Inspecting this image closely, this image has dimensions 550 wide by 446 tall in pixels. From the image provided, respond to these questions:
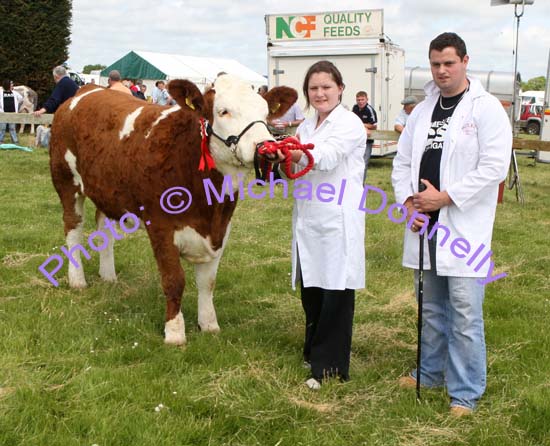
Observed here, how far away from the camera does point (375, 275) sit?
654 cm

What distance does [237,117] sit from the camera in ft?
Result: 13.0

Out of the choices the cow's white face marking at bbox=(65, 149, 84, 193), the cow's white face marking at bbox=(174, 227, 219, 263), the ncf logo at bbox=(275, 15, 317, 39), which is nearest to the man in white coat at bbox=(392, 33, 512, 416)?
the cow's white face marking at bbox=(174, 227, 219, 263)

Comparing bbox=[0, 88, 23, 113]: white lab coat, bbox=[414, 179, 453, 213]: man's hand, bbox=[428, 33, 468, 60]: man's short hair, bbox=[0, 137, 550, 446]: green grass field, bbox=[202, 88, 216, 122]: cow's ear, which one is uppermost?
bbox=[0, 88, 23, 113]: white lab coat

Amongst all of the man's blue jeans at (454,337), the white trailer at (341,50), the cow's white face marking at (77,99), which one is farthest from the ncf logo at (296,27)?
the man's blue jeans at (454,337)

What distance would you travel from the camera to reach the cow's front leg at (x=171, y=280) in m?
4.64

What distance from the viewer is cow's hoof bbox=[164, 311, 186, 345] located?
4645mm

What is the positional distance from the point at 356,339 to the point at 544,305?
6.21 ft

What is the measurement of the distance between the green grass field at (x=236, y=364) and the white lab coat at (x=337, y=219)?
27.9 inches

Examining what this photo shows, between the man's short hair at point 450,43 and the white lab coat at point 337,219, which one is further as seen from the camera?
the white lab coat at point 337,219

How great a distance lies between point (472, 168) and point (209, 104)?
1.78 meters

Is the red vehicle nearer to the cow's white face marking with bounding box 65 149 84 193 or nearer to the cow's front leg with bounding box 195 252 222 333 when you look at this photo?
the cow's white face marking with bounding box 65 149 84 193

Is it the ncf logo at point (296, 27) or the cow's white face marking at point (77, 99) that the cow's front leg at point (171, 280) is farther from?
the ncf logo at point (296, 27)

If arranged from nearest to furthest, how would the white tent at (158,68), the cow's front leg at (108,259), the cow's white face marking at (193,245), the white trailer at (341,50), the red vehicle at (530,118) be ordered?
1. the cow's white face marking at (193,245)
2. the cow's front leg at (108,259)
3. the white trailer at (341,50)
4. the white tent at (158,68)
5. the red vehicle at (530,118)

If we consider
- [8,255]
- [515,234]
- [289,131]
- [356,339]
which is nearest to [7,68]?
[289,131]
